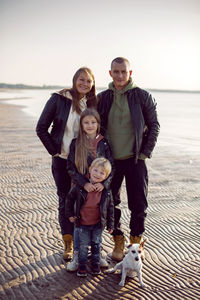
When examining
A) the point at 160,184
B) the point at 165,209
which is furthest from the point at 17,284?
the point at 160,184

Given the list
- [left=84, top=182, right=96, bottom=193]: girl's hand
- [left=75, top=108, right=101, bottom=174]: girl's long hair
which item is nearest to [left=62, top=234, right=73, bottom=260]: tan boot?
[left=84, top=182, right=96, bottom=193]: girl's hand

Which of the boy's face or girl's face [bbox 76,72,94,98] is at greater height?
girl's face [bbox 76,72,94,98]

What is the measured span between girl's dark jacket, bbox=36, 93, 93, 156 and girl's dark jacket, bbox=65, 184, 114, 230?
0.66 meters

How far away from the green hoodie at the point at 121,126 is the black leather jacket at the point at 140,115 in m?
0.06

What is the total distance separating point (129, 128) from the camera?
14.7 feet

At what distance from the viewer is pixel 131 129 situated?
14.7 feet

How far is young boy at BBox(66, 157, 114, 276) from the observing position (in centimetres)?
418

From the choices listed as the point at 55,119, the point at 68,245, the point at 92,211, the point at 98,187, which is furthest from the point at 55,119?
the point at 68,245

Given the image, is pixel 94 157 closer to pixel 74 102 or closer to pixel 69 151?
pixel 69 151

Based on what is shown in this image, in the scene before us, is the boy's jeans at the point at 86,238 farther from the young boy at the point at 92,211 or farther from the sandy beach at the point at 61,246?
the sandy beach at the point at 61,246

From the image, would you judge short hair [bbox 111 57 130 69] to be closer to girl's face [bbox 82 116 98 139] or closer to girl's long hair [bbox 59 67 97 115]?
girl's long hair [bbox 59 67 97 115]

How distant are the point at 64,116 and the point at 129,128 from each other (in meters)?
0.88

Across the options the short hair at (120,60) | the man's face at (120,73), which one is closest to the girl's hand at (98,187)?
the man's face at (120,73)

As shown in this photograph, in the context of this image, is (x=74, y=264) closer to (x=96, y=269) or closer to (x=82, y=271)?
(x=82, y=271)
